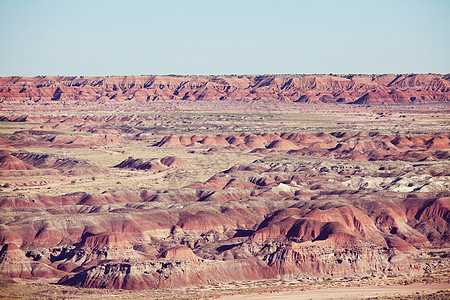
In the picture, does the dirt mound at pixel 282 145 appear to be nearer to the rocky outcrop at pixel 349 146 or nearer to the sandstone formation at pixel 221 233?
the rocky outcrop at pixel 349 146

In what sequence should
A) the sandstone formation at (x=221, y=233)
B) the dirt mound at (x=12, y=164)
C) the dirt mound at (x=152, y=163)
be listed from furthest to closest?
the dirt mound at (x=152, y=163) → the dirt mound at (x=12, y=164) → the sandstone formation at (x=221, y=233)

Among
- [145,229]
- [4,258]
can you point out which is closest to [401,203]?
[145,229]

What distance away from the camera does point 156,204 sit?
327 ft

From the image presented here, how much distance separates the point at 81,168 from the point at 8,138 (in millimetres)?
58959

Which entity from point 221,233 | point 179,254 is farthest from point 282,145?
point 179,254

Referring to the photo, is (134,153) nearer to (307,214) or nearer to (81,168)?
(81,168)

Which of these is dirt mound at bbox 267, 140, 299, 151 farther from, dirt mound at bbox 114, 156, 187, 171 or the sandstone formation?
the sandstone formation

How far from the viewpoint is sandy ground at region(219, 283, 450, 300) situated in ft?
211

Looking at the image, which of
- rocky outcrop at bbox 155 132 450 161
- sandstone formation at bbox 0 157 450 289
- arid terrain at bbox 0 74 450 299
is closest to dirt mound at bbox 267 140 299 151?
rocky outcrop at bbox 155 132 450 161

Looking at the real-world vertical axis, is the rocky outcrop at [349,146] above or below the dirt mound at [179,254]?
above

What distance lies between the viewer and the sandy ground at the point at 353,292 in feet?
211

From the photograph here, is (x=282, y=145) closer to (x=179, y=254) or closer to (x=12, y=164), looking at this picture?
(x=12, y=164)

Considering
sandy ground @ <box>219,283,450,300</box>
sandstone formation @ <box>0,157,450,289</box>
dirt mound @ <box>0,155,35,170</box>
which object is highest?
dirt mound @ <box>0,155,35,170</box>

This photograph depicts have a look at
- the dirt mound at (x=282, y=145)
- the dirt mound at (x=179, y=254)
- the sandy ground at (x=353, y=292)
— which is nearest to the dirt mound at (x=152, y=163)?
the dirt mound at (x=282, y=145)
